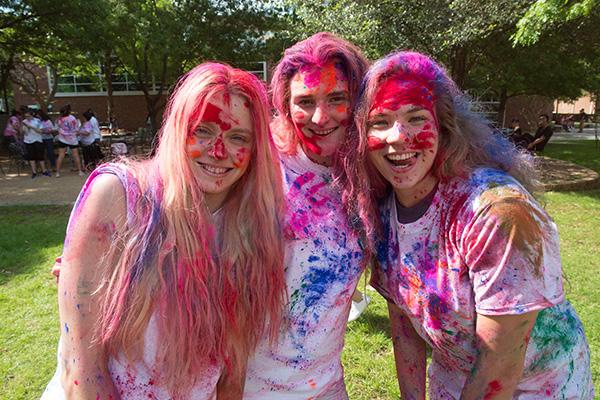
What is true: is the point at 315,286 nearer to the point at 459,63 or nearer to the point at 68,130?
the point at 68,130

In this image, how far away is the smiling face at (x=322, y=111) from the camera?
5.94ft

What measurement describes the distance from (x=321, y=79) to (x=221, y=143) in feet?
1.98

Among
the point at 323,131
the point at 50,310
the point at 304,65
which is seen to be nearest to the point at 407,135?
the point at 323,131

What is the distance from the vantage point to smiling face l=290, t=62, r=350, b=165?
71.3 inches

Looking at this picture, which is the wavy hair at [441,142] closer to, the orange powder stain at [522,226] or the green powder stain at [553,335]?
the orange powder stain at [522,226]

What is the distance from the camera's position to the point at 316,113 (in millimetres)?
1834

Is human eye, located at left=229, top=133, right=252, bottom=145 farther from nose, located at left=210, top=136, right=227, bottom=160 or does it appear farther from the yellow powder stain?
the yellow powder stain

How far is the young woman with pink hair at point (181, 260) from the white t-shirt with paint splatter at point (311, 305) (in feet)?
0.22

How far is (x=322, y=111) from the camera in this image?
1824 mm

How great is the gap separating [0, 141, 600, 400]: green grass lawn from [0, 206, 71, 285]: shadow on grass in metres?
0.01

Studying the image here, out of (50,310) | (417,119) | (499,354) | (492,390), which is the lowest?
(50,310)

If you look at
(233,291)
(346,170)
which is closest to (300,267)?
(233,291)

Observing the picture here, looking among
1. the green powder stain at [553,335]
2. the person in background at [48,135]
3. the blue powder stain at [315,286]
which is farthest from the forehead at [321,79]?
the person in background at [48,135]

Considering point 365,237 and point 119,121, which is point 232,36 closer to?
point 119,121
